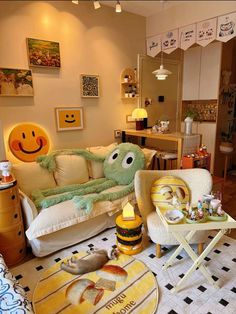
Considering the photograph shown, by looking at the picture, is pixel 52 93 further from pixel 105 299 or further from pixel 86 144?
pixel 105 299

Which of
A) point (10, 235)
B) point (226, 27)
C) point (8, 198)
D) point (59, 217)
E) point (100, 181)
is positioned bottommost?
point (10, 235)

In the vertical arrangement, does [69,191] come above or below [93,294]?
above

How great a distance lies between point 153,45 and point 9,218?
10.8 ft

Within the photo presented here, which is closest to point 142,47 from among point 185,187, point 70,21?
point 70,21

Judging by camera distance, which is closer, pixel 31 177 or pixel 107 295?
pixel 107 295

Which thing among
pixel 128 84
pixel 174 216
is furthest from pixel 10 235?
pixel 128 84

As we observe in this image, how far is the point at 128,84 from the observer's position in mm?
3711

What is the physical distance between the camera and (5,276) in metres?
1.57

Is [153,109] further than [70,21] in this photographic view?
Yes

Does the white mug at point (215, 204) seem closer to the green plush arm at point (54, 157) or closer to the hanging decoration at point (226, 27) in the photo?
the green plush arm at point (54, 157)

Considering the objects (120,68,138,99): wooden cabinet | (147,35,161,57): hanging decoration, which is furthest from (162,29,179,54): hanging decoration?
(120,68,138,99): wooden cabinet

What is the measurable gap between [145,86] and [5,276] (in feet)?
11.1

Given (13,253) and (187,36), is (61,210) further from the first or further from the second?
(187,36)

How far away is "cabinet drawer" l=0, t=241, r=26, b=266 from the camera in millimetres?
2084
